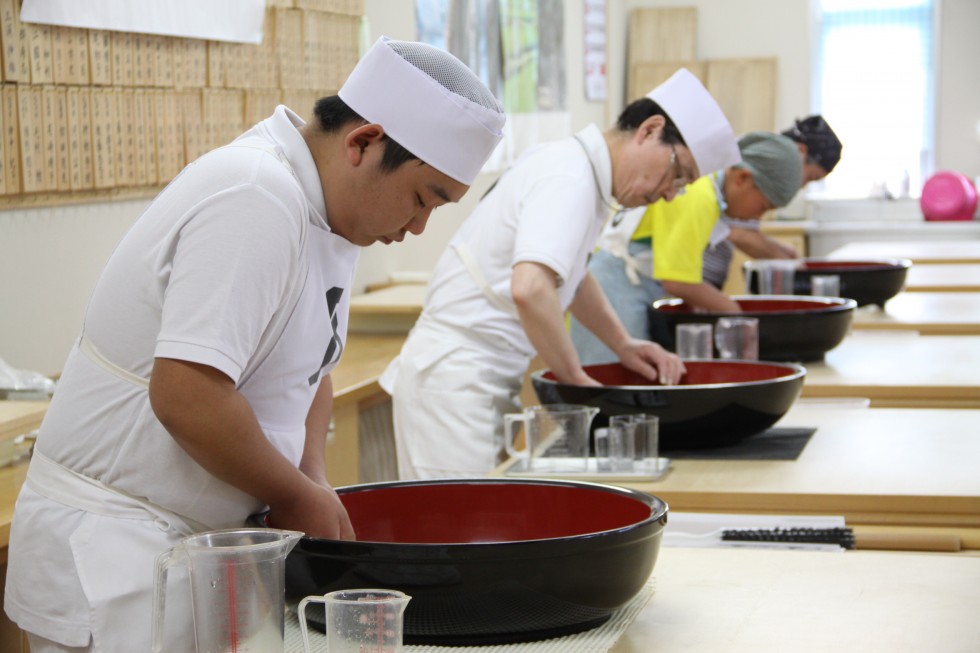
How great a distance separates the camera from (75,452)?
4.24ft

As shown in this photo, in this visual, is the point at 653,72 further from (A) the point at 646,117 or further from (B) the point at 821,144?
(A) the point at 646,117

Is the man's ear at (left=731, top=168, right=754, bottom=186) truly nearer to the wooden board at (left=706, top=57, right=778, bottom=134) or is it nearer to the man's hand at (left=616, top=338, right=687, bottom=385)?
the man's hand at (left=616, top=338, right=687, bottom=385)

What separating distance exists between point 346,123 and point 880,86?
7230 mm

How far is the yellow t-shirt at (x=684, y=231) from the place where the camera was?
3219mm

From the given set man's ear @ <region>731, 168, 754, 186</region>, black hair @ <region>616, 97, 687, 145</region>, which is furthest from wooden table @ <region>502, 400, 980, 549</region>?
man's ear @ <region>731, 168, 754, 186</region>

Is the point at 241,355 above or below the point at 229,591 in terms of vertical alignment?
above

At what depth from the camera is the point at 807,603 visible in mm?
1326

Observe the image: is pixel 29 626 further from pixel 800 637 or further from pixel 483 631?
pixel 800 637

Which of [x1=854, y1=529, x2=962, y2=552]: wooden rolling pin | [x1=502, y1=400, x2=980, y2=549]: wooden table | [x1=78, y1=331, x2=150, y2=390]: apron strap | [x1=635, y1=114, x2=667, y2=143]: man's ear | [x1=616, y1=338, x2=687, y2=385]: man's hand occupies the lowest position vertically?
[x1=854, y1=529, x2=962, y2=552]: wooden rolling pin

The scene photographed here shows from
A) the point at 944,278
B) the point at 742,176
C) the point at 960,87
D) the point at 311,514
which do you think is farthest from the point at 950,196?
the point at 311,514

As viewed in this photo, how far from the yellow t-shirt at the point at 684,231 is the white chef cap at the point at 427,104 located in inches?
75.1

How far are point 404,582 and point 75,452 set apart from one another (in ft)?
1.28

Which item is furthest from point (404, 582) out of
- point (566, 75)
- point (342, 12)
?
point (566, 75)

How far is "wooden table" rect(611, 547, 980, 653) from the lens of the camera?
121cm
